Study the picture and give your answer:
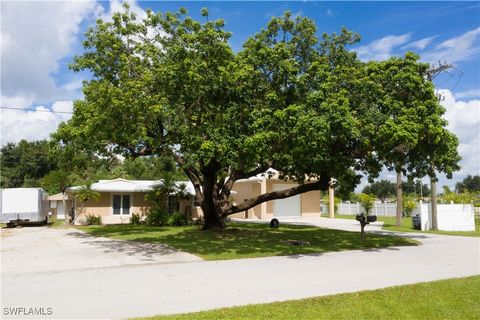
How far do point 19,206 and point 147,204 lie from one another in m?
8.37

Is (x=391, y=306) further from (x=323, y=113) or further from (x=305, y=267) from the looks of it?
(x=323, y=113)

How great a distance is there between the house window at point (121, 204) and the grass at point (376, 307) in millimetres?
24316

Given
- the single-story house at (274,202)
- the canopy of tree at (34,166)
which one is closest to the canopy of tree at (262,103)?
the single-story house at (274,202)

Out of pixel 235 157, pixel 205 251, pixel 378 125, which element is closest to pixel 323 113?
pixel 378 125

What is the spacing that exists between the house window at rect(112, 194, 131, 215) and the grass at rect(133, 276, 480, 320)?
24316 millimetres

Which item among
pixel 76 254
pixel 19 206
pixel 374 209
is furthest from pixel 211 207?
pixel 374 209

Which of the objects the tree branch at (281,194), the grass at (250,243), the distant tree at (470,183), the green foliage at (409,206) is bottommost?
the grass at (250,243)

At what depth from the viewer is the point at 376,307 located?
7.11m

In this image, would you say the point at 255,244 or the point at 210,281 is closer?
the point at 210,281

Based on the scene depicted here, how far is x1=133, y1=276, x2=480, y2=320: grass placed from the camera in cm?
657

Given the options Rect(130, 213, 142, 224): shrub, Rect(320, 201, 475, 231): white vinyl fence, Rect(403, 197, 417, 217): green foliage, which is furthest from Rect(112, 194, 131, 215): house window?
Rect(403, 197, 417, 217): green foliage

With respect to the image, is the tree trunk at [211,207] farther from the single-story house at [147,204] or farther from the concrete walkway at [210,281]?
the concrete walkway at [210,281]

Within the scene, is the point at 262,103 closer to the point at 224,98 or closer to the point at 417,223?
the point at 224,98

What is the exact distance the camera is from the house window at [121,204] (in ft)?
97.0
